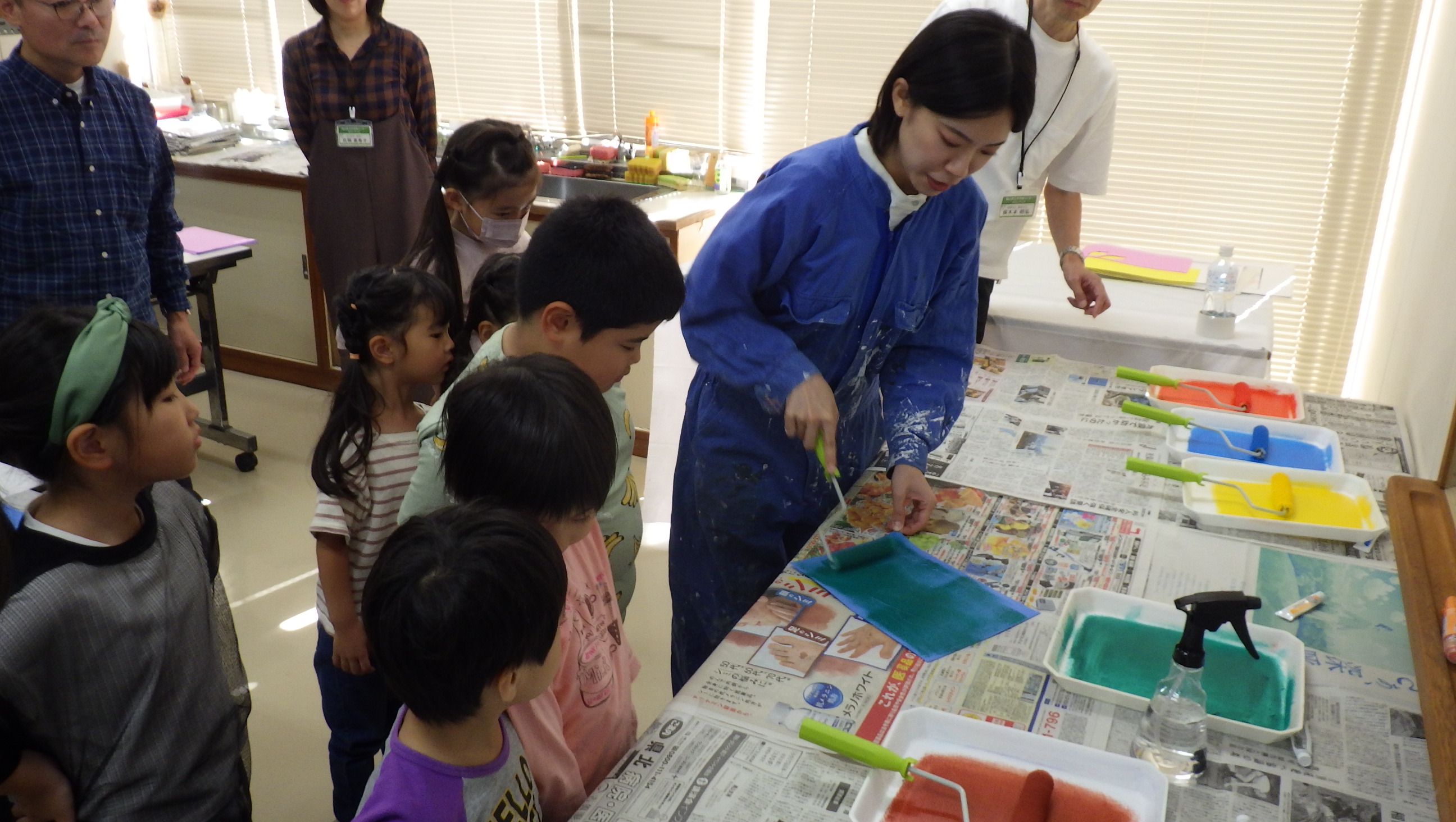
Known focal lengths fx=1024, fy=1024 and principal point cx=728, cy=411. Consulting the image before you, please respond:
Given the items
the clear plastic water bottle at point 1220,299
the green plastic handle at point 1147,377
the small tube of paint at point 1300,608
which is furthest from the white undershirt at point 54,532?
the clear plastic water bottle at point 1220,299

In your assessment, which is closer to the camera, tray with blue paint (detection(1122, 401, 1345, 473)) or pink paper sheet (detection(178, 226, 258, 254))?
tray with blue paint (detection(1122, 401, 1345, 473))

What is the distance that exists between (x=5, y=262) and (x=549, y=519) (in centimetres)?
168

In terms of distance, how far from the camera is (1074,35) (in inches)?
81.0

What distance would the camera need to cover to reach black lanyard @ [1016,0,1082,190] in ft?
6.78

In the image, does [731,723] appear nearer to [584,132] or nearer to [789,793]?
[789,793]

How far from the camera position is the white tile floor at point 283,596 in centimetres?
202

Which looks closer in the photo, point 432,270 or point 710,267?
point 710,267

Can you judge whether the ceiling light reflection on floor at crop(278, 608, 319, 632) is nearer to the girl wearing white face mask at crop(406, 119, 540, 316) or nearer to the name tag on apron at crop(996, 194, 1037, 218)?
the girl wearing white face mask at crop(406, 119, 540, 316)

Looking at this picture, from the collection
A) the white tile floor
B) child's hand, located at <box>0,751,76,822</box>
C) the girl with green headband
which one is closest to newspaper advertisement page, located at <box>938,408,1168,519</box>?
the white tile floor

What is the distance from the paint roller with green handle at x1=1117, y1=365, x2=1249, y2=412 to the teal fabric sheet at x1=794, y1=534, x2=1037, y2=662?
0.76 meters

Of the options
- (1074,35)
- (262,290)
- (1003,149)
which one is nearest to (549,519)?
(1003,149)

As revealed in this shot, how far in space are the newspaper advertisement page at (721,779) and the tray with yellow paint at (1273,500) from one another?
2.57 ft

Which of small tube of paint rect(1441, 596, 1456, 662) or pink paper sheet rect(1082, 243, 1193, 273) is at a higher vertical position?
pink paper sheet rect(1082, 243, 1193, 273)

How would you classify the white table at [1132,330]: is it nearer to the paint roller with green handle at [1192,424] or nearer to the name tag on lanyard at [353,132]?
the paint roller with green handle at [1192,424]
